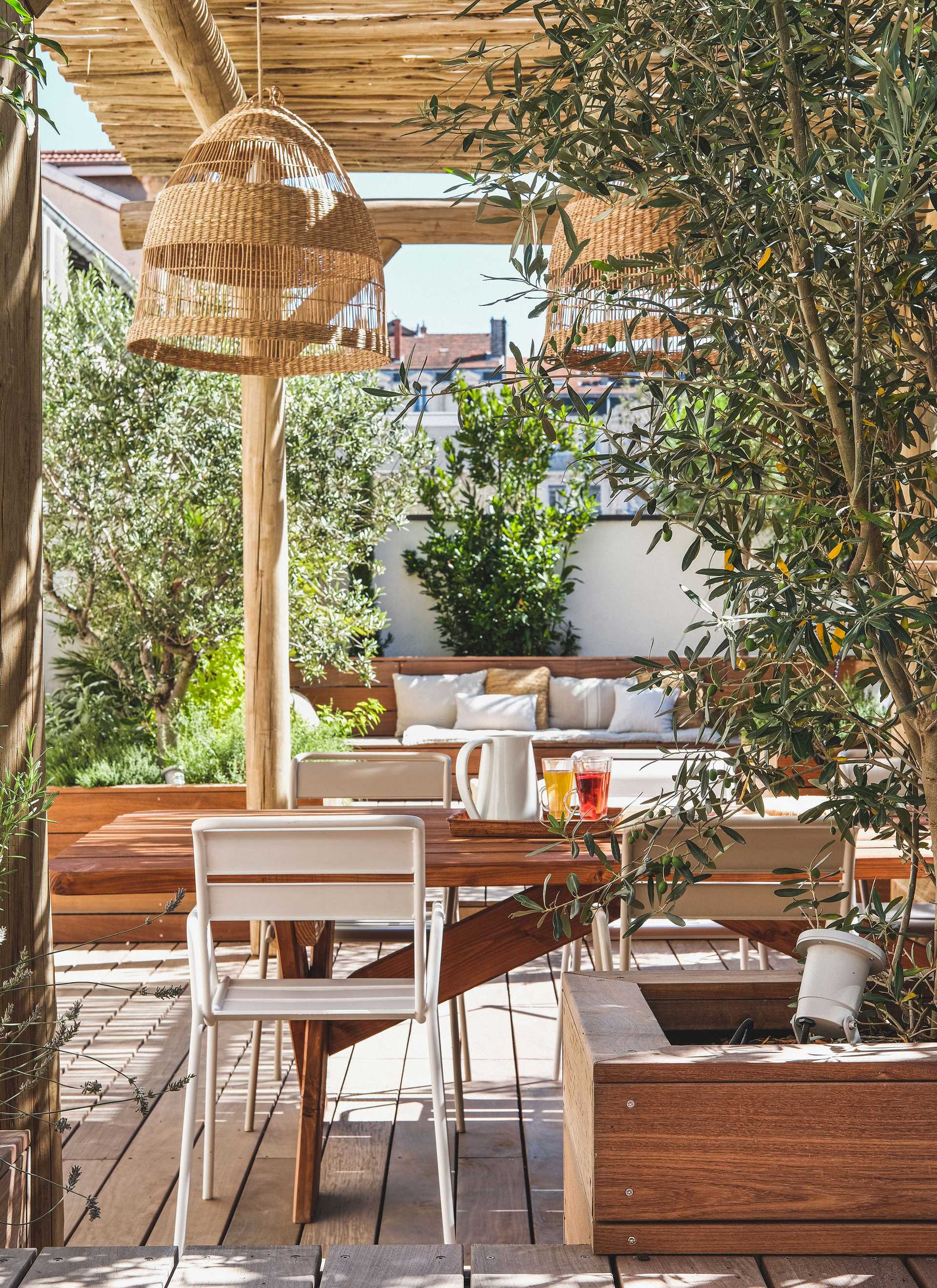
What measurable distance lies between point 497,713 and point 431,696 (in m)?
0.48

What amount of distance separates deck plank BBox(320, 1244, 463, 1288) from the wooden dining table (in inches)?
44.3

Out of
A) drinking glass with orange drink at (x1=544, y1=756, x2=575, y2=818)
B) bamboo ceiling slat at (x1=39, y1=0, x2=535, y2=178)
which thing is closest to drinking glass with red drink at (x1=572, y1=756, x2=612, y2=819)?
drinking glass with orange drink at (x1=544, y1=756, x2=575, y2=818)

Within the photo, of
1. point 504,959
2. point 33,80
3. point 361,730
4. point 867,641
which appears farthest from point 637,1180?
point 361,730

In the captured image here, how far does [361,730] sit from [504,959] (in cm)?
499

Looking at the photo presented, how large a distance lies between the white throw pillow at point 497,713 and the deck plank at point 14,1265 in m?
6.45

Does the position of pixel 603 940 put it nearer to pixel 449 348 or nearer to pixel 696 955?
pixel 696 955

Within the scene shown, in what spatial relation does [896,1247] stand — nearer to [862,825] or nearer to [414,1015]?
[862,825]

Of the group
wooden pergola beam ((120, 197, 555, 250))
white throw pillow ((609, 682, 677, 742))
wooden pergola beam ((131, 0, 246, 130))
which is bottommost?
white throw pillow ((609, 682, 677, 742))

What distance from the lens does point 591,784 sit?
2738 mm

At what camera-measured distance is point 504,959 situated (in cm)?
287

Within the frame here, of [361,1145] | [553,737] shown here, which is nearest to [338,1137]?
[361,1145]

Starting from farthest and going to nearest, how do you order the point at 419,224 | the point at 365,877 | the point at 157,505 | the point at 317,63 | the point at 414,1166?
the point at 157,505 < the point at 419,224 < the point at 317,63 < the point at 414,1166 < the point at 365,877

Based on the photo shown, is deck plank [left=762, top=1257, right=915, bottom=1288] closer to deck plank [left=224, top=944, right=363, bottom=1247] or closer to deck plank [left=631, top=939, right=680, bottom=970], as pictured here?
deck plank [left=224, top=944, right=363, bottom=1247]

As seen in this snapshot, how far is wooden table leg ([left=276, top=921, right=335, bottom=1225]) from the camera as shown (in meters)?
2.63
